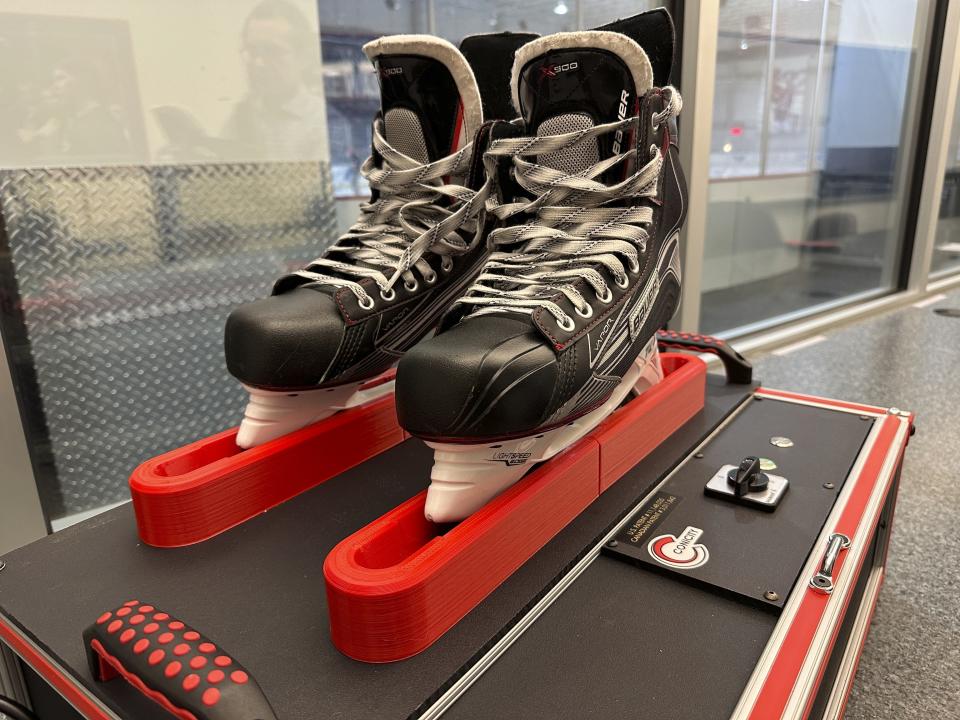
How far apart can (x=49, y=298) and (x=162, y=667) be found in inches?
28.5

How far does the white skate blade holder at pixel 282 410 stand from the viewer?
64 centimetres

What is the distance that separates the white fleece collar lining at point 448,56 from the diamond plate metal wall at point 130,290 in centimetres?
41

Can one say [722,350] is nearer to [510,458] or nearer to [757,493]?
[757,493]

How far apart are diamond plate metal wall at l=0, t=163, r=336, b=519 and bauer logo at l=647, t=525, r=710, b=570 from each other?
0.79 meters

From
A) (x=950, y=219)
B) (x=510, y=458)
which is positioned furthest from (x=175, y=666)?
(x=950, y=219)

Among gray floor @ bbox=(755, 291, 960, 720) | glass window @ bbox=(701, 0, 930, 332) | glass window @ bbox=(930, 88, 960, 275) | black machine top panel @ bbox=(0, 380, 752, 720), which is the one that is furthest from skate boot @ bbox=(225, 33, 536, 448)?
glass window @ bbox=(930, 88, 960, 275)

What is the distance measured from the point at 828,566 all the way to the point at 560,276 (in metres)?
0.31

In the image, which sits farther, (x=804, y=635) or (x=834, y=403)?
(x=834, y=403)

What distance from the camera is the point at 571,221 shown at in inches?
25.3

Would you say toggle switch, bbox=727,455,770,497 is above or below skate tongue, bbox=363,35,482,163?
below

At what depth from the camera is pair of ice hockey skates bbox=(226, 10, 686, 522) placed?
20.0 inches

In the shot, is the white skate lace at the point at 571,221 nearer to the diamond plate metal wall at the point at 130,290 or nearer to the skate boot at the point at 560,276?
the skate boot at the point at 560,276

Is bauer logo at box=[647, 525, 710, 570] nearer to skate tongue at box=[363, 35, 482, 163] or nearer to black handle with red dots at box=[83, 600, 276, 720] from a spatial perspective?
black handle with red dots at box=[83, 600, 276, 720]

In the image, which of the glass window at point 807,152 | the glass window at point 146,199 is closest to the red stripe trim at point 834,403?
the glass window at point 146,199
